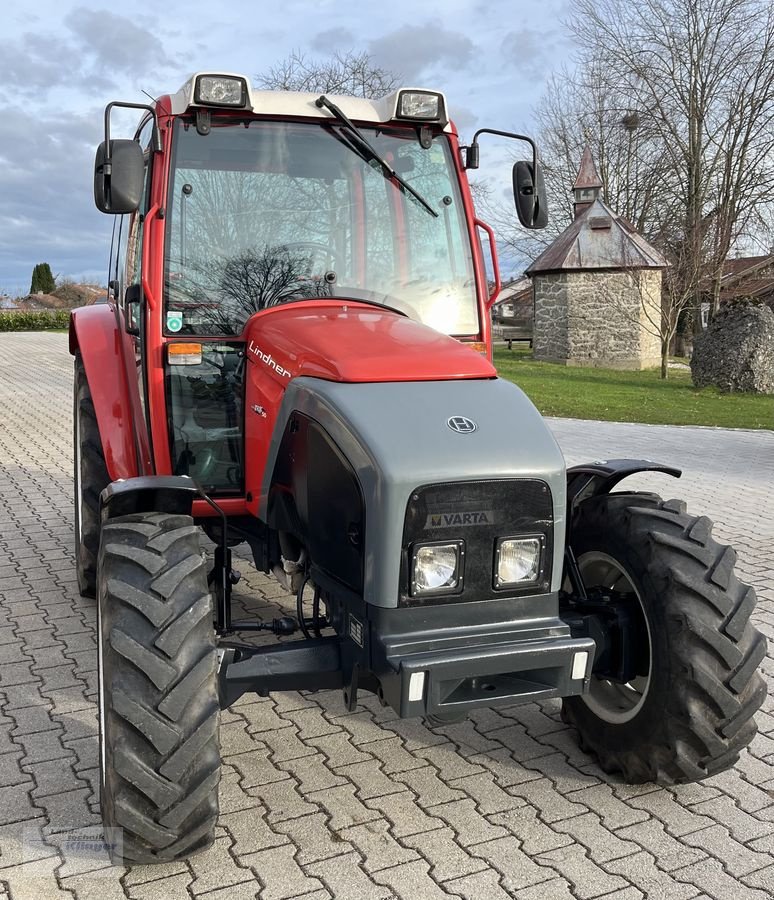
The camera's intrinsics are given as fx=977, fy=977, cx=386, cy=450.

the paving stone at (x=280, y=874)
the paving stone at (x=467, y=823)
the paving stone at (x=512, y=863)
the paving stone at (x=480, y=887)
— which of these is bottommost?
the paving stone at (x=280, y=874)

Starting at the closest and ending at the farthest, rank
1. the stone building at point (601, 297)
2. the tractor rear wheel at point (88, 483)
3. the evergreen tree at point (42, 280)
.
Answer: the tractor rear wheel at point (88, 483)
the stone building at point (601, 297)
the evergreen tree at point (42, 280)

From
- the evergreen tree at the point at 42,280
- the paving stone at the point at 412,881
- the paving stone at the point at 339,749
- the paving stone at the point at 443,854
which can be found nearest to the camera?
the paving stone at the point at 412,881

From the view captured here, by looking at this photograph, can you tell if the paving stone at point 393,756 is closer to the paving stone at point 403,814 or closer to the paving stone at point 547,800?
the paving stone at point 403,814

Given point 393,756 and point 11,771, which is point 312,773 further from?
point 11,771

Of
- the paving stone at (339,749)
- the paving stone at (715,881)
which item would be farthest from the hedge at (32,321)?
the paving stone at (715,881)

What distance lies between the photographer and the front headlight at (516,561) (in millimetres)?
2971

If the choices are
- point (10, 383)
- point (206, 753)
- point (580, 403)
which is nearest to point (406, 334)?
point (206, 753)

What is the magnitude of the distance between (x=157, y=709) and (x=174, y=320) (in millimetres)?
1721

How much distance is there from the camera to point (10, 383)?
17719 millimetres

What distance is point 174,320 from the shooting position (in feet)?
12.8

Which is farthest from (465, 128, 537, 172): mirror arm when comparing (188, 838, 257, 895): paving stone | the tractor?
(188, 838, 257, 895): paving stone

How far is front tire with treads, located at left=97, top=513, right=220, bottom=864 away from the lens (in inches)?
107

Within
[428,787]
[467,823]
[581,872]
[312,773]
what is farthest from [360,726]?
[581,872]

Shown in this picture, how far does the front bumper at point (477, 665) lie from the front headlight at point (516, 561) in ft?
0.44
